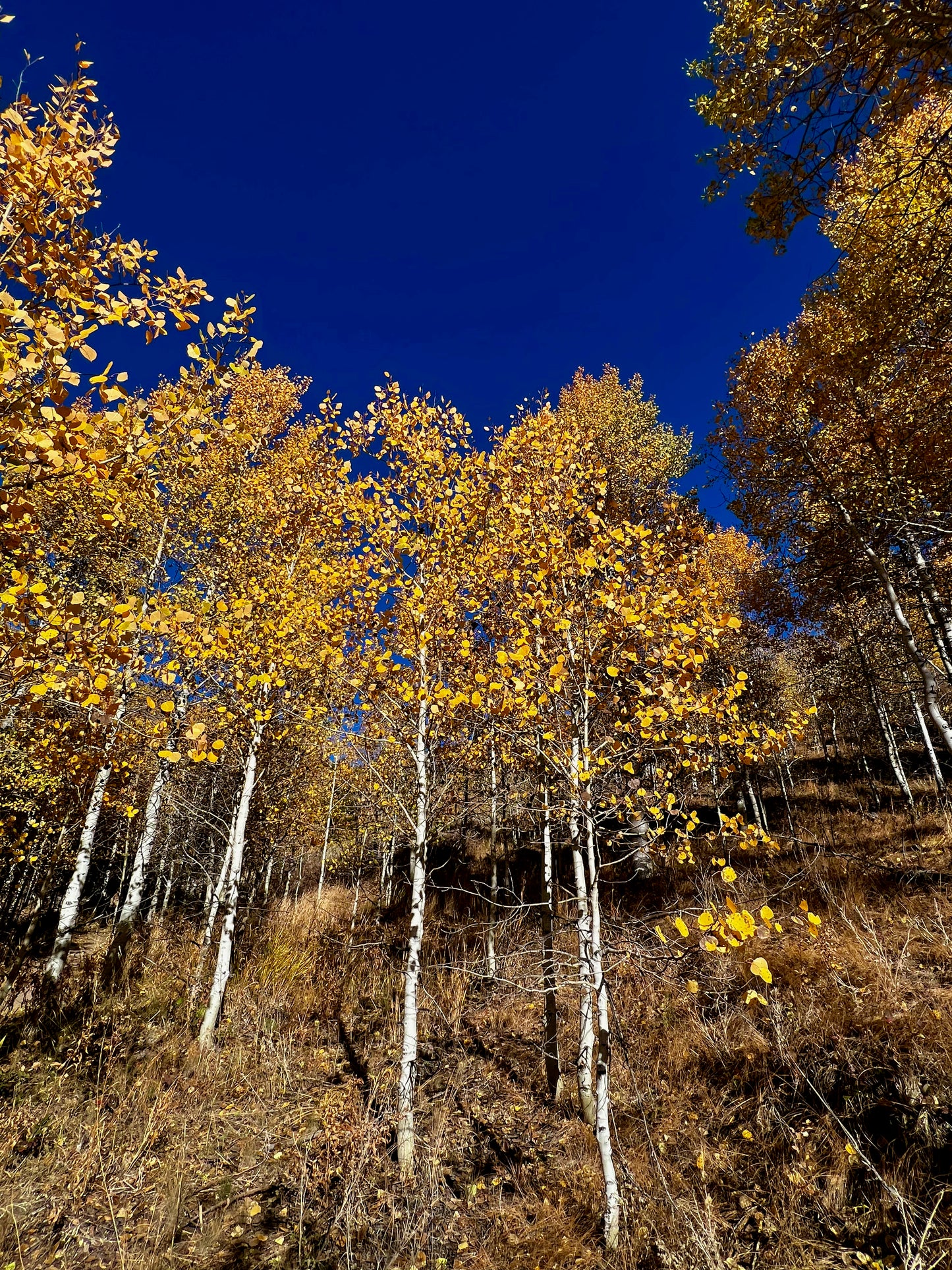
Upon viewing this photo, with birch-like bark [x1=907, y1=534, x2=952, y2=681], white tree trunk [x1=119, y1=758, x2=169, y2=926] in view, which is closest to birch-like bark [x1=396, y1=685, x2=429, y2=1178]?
birch-like bark [x1=907, y1=534, x2=952, y2=681]

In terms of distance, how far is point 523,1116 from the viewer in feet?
18.7

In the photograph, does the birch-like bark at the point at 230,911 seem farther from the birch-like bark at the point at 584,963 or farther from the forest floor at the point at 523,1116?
the birch-like bark at the point at 584,963

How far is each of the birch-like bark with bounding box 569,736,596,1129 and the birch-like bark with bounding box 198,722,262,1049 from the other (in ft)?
15.6

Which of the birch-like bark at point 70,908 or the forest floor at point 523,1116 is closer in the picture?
the forest floor at point 523,1116

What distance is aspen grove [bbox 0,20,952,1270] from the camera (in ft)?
11.1

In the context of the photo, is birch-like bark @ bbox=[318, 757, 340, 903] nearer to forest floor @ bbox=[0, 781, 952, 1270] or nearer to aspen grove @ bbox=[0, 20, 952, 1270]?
aspen grove @ bbox=[0, 20, 952, 1270]

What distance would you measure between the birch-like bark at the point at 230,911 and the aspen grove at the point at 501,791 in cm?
6

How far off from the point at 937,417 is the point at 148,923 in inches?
703

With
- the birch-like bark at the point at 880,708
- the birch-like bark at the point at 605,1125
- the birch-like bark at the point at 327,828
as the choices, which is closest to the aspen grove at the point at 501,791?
the birch-like bark at the point at 605,1125

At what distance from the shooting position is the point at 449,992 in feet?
26.7

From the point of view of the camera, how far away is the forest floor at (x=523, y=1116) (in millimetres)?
3879

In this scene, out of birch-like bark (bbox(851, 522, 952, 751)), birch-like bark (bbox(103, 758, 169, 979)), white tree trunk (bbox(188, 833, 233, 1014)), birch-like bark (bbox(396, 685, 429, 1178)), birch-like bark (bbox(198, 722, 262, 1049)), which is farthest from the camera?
birch-like bark (bbox(103, 758, 169, 979))

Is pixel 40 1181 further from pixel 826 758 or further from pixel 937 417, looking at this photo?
pixel 826 758

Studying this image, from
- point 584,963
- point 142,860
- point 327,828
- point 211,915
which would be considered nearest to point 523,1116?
point 584,963
